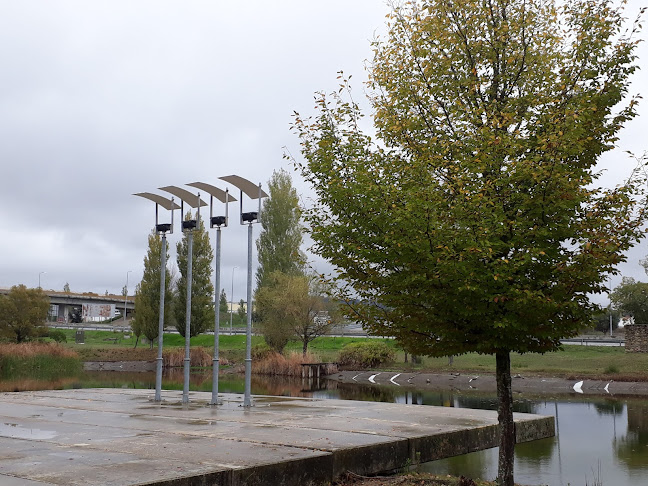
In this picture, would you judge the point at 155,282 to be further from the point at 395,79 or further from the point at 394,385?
the point at 395,79

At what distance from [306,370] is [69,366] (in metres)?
13.1

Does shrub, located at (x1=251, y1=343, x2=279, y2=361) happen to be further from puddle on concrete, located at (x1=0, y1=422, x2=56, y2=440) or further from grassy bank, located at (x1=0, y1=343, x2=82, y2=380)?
puddle on concrete, located at (x1=0, y1=422, x2=56, y2=440)

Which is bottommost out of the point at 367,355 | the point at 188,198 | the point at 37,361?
the point at 37,361

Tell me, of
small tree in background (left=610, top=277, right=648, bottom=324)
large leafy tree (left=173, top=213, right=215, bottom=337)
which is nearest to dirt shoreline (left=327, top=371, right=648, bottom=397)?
large leafy tree (left=173, top=213, right=215, bottom=337)

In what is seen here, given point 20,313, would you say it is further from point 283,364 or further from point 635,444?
point 635,444

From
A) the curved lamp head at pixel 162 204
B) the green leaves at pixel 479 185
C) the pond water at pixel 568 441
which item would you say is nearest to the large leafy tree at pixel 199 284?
the pond water at pixel 568 441

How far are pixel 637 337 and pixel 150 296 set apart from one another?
3442 centimetres

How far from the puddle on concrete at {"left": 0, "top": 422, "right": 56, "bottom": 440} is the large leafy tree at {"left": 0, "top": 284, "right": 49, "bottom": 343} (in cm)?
4196

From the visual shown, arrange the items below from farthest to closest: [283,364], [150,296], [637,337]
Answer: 1. [150,296]
2. [637,337]
3. [283,364]

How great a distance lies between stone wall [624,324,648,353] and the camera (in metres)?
43.1

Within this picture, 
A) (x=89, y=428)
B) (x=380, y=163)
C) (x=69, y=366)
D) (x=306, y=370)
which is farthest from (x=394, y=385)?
(x=380, y=163)

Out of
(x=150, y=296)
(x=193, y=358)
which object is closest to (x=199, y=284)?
(x=150, y=296)

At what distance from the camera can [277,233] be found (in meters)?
60.0

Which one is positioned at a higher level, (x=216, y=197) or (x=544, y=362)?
(x=216, y=197)
